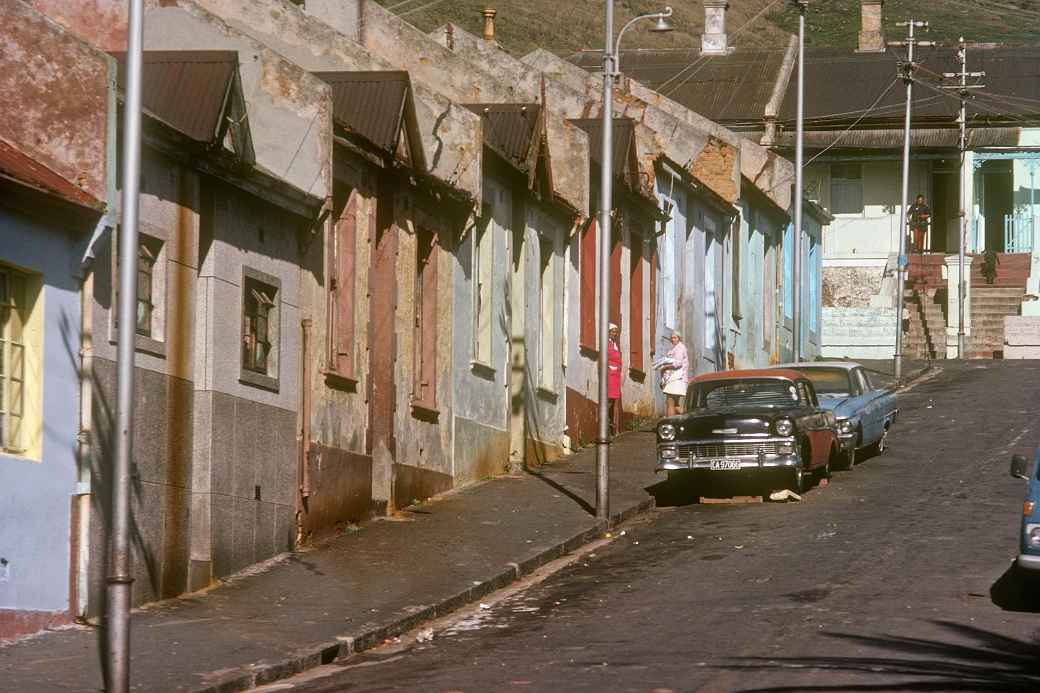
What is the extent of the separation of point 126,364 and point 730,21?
572 ft

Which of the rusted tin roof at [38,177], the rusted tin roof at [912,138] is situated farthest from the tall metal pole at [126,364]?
the rusted tin roof at [912,138]

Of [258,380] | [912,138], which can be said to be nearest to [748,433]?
[258,380]

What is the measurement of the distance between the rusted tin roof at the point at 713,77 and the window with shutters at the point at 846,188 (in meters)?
3.06

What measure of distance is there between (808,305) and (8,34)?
37982 mm

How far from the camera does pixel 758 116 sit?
63.8 metres

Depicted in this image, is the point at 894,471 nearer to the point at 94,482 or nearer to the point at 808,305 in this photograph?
the point at 94,482

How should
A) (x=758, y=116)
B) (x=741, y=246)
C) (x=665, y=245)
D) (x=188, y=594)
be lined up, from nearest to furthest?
(x=188, y=594) → (x=665, y=245) → (x=741, y=246) → (x=758, y=116)

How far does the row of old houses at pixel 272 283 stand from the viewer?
16453 mm

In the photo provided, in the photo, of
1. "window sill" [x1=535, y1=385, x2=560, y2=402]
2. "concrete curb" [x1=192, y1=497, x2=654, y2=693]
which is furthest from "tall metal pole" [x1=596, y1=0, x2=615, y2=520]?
"window sill" [x1=535, y1=385, x2=560, y2=402]

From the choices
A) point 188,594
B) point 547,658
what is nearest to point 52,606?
point 188,594

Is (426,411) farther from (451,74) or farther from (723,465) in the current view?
(451,74)

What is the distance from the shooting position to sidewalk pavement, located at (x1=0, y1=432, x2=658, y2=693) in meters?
14.6

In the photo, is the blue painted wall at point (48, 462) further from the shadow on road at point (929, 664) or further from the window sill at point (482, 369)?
the window sill at point (482, 369)

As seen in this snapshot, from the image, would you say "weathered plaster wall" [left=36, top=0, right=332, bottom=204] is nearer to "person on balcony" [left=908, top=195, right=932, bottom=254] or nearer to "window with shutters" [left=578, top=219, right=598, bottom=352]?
"window with shutters" [left=578, top=219, right=598, bottom=352]
